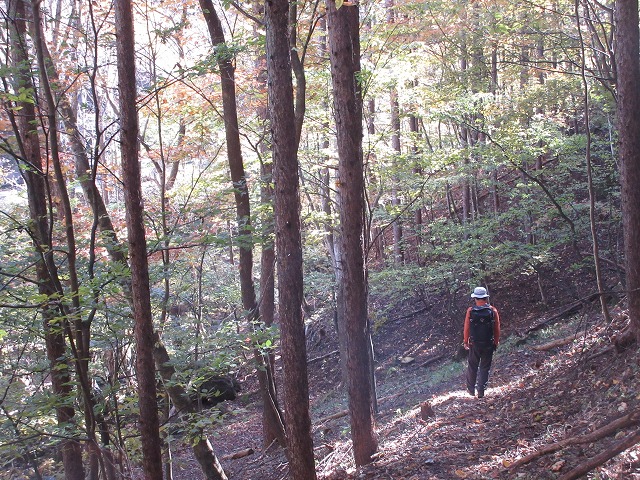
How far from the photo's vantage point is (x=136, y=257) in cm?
569

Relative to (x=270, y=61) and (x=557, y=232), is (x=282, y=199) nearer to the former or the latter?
(x=270, y=61)

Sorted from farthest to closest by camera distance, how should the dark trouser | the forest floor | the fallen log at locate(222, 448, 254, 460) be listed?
the fallen log at locate(222, 448, 254, 460), the dark trouser, the forest floor

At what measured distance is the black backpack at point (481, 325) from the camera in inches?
347

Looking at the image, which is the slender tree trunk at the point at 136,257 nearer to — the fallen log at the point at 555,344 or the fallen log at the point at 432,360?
the fallen log at the point at 555,344

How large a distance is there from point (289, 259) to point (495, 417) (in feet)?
13.8

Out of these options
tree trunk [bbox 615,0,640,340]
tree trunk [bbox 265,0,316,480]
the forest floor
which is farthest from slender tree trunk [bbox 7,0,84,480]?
tree trunk [bbox 615,0,640,340]

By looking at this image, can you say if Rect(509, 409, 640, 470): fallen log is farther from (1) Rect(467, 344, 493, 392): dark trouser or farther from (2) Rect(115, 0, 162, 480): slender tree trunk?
(2) Rect(115, 0, 162, 480): slender tree trunk

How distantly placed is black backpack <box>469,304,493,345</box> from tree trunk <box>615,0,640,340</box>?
8.39 ft

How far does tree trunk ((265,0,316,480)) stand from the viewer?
5496 mm

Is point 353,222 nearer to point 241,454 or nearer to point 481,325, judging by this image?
point 481,325

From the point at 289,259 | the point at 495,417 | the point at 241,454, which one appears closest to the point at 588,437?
the point at 495,417

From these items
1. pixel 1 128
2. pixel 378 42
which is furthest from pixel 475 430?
pixel 1 128

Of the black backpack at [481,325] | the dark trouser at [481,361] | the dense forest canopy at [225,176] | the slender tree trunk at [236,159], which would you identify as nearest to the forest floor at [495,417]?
the dark trouser at [481,361]

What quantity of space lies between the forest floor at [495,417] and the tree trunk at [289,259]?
5.10ft
